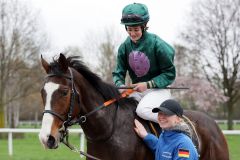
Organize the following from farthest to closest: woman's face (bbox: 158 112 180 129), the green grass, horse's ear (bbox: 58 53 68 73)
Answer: the green grass
horse's ear (bbox: 58 53 68 73)
woman's face (bbox: 158 112 180 129)

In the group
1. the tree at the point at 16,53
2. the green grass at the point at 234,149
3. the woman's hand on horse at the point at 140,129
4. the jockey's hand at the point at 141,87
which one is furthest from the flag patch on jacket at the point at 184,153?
the tree at the point at 16,53

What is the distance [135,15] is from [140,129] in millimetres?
1222

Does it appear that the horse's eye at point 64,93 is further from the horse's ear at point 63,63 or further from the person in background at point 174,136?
the person in background at point 174,136

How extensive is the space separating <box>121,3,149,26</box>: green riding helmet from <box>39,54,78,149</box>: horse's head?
88cm

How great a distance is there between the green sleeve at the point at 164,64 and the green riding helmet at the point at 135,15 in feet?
1.11

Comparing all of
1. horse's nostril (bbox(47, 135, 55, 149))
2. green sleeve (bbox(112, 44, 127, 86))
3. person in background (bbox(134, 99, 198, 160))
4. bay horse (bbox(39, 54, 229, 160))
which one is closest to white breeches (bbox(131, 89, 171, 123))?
bay horse (bbox(39, 54, 229, 160))

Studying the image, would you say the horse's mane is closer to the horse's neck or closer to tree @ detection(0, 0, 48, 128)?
the horse's neck

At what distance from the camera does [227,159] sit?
20.6 ft

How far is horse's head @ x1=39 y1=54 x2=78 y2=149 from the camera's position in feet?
14.3

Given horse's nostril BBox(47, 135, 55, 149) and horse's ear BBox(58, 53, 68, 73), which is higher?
horse's ear BBox(58, 53, 68, 73)

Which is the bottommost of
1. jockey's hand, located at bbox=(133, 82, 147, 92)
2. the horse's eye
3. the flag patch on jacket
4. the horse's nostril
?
the horse's nostril

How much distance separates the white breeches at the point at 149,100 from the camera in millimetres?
5164

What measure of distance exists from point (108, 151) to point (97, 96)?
Result: 590 mm

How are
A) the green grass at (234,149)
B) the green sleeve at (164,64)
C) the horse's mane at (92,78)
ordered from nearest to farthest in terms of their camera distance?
the horse's mane at (92,78)
the green sleeve at (164,64)
the green grass at (234,149)
